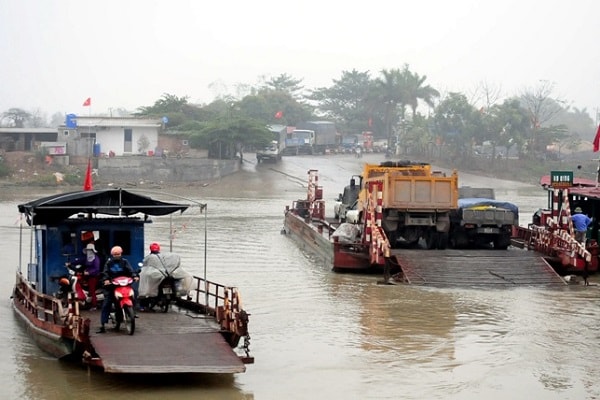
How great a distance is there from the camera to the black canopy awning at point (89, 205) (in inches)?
564

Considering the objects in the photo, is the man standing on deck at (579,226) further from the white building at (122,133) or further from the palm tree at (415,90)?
the palm tree at (415,90)

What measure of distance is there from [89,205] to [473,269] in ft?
28.5

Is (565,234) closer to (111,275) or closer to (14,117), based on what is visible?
(111,275)

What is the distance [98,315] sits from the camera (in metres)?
13.6

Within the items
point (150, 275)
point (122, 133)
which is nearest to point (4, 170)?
point (122, 133)

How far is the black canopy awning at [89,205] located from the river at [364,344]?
168cm

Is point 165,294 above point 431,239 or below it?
below

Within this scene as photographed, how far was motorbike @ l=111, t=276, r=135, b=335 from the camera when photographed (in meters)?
12.5

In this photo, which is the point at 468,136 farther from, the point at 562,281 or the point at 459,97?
the point at 562,281

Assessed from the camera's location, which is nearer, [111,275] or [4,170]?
[111,275]

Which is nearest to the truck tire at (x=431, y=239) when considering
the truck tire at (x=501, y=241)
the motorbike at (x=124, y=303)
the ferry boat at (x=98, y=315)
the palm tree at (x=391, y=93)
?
the truck tire at (x=501, y=241)

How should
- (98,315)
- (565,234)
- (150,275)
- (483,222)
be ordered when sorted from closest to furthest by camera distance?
(98,315) < (150,275) < (565,234) < (483,222)

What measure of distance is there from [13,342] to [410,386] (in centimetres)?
546

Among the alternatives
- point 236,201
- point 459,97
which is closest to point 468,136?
point 459,97
